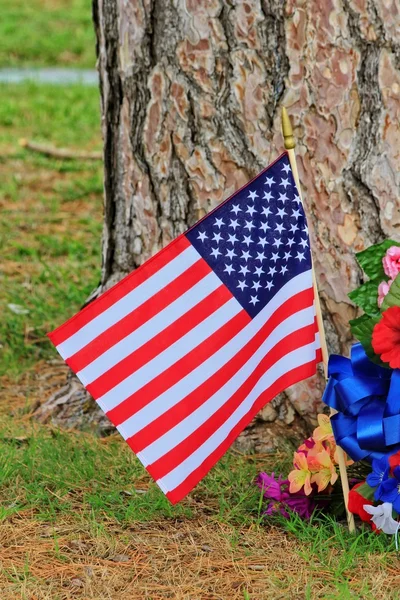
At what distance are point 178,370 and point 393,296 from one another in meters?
0.67

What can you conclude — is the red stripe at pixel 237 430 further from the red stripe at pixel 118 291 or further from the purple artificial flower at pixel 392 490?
the red stripe at pixel 118 291

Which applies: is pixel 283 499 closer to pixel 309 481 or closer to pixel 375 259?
pixel 309 481

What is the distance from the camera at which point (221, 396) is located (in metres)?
2.75

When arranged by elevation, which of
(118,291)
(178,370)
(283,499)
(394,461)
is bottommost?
(283,499)

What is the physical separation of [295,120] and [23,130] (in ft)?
15.8

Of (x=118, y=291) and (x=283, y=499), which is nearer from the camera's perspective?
(x=118, y=291)

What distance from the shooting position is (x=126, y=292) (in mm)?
2643

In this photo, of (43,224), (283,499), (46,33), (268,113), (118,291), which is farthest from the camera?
(46,33)

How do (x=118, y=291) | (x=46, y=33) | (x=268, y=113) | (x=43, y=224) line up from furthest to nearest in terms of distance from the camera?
(x=46, y=33) → (x=43, y=224) → (x=268, y=113) → (x=118, y=291)

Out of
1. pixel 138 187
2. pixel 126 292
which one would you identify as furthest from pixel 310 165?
pixel 126 292

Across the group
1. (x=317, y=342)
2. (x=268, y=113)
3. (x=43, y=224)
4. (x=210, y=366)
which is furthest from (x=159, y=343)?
(x=43, y=224)

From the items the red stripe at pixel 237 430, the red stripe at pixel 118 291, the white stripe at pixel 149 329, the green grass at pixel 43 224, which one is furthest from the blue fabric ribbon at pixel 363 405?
the green grass at pixel 43 224

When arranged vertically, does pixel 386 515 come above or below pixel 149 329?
below

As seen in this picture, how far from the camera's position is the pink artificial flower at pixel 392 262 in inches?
110
